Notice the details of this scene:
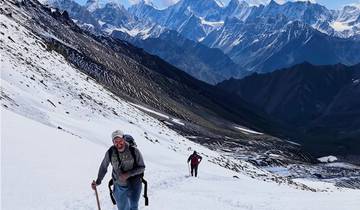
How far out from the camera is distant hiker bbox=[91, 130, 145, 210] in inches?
522

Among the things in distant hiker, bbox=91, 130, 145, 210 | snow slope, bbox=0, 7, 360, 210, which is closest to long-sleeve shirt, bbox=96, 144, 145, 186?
distant hiker, bbox=91, 130, 145, 210

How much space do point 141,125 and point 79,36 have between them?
5417 inches

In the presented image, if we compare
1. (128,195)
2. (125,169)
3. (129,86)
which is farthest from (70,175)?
(129,86)

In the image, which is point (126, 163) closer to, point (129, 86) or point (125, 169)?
point (125, 169)

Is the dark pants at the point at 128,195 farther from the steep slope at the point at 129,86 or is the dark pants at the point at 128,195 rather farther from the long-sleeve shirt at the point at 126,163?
the steep slope at the point at 129,86

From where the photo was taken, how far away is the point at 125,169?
1349cm

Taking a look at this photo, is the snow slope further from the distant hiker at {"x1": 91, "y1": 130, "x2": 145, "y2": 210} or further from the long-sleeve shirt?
the long-sleeve shirt

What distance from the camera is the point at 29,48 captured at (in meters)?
74.7

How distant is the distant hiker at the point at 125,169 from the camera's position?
13.3 m

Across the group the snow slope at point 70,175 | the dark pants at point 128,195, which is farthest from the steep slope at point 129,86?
the dark pants at point 128,195

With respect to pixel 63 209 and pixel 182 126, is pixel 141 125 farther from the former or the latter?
pixel 182 126

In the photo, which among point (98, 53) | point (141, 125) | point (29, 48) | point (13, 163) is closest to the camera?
point (13, 163)

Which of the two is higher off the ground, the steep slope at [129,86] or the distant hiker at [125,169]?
the steep slope at [129,86]

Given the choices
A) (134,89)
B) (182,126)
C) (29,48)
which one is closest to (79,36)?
(134,89)
